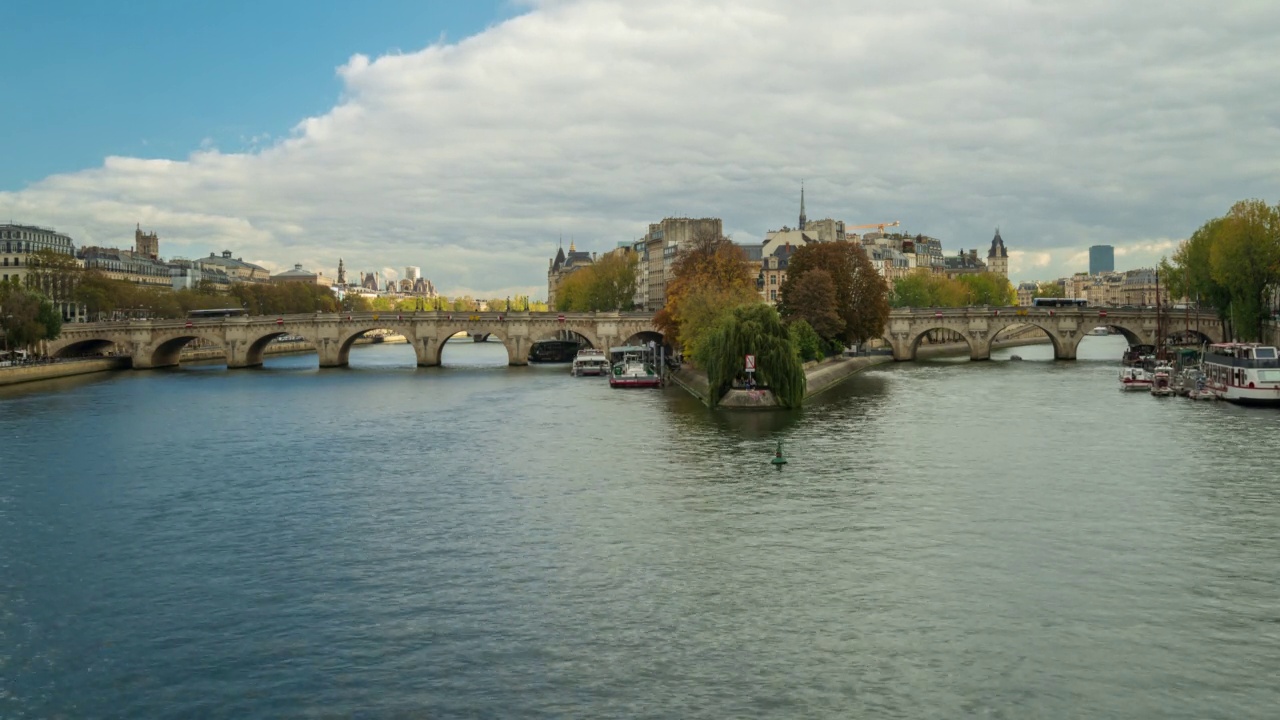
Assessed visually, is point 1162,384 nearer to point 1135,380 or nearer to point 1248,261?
point 1135,380

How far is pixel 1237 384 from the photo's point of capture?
191 feet

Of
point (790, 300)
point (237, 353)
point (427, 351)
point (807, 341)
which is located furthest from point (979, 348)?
point (237, 353)

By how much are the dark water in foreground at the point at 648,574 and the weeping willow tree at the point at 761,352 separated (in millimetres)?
7592

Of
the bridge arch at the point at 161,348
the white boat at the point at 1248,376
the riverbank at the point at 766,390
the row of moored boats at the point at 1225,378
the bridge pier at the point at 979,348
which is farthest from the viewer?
the bridge pier at the point at 979,348

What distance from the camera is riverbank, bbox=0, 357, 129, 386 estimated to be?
81.1 meters

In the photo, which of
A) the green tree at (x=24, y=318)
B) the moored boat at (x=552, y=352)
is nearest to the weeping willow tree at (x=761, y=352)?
the green tree at (x=24, y=318)

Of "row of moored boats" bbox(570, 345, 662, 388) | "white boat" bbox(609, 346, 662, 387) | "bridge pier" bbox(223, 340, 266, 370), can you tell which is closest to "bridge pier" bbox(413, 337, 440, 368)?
"bridge pier" bbox(223, 340, 266, 370)

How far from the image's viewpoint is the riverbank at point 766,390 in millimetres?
56969

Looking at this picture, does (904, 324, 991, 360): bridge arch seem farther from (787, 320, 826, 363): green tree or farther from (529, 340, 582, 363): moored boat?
(529, 340, 582, 363): moored boat

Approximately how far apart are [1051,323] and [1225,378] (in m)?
43.3

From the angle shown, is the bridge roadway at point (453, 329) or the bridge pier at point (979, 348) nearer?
the bridge roadway at point (453, 329)

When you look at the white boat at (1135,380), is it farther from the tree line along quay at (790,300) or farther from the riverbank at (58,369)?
the riverbank at (58,369)

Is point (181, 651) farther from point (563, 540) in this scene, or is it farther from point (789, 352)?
point (789, 352)

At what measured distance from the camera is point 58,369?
89688 mm
